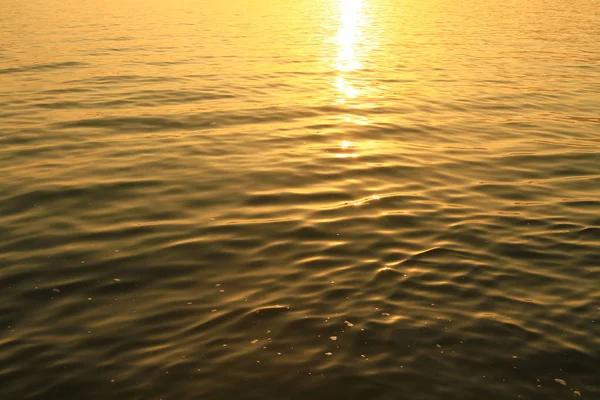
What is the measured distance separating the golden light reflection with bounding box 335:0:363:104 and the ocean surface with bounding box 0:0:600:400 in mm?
345

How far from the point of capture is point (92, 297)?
7738 mm

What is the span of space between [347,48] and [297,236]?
2269cm

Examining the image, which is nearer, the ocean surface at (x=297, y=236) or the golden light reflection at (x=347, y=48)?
the ocean surface at (x=297, y=236)

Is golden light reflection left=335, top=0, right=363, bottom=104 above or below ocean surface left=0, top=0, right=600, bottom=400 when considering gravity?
below

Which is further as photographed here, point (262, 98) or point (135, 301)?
point (262, 98)

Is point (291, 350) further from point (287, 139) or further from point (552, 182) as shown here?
point (287, 139)

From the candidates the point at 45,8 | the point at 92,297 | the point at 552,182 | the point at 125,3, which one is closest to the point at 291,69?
the point at 552,182

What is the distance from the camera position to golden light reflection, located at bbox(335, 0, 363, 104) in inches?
816

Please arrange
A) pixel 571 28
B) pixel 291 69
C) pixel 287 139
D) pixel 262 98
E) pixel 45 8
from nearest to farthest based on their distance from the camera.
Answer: pixel 287 139
pixel 262 98
pixel 291 69
pixel 571 28
pixel 45 8

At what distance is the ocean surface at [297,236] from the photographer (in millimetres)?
6492

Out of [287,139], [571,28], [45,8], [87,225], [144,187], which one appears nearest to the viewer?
[87,225]

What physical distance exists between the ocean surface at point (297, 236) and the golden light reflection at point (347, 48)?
0.35 metres

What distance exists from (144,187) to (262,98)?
810 cm

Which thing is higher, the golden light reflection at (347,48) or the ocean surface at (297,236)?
the ocean surface at (297,236)
